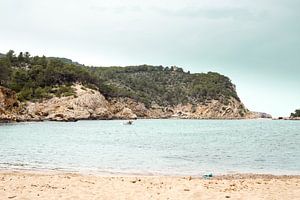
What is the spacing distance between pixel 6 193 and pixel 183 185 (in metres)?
8.32

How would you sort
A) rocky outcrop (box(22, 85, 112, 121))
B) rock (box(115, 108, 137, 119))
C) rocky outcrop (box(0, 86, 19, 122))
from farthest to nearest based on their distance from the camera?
rock (box(115, 108, 137, 119)) → rocky outcrop (box(22, 85, 112, 121)) → rocky outcrop (box(0, 86, 19, 122))

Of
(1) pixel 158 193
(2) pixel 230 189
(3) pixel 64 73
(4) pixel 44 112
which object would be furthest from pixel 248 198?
(3) pixel 64 73

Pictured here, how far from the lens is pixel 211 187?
70.2 feet

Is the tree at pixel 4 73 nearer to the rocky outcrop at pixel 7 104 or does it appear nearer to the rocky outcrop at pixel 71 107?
the rocky outcrop at pixel 71 107

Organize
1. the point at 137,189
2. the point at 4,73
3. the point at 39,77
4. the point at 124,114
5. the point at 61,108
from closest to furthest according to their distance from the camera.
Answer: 1. the point at 137,189
2. the point at 4,73
3. the point at 61,108
4. the point at 39,77
5. the point at 124,114

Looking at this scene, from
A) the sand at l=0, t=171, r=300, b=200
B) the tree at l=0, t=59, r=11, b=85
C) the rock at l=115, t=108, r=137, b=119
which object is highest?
the tree at l=0, t=59, r=11, b=85

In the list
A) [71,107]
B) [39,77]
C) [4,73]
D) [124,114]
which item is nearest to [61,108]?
[71,107]

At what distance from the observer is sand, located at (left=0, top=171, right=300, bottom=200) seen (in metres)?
18.9

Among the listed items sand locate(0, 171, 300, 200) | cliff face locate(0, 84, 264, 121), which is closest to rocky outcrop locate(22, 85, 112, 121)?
cliff face locate(0, 84, 264, 121)

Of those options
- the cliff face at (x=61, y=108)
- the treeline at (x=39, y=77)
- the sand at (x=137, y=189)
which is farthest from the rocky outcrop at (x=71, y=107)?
the sand at (x=137, y=189)

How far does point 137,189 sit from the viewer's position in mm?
20922

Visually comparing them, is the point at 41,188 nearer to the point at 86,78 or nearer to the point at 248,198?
the point at 248,198

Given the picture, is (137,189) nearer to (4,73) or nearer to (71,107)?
(4,73)

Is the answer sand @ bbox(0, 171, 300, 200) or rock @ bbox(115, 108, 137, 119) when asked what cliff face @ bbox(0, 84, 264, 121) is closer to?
rock @ bbox(115, 108, 137, 119)
